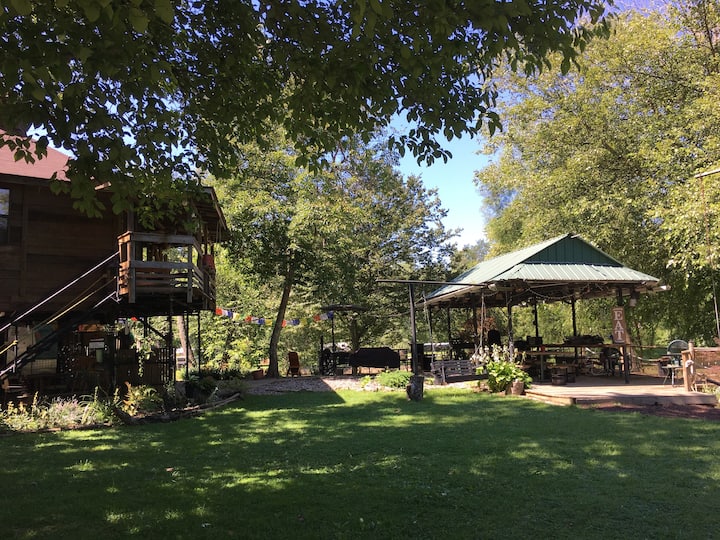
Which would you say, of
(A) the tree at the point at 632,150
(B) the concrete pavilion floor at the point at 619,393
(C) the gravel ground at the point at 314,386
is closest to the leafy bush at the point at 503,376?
(B) the concrete pavilion floor at the point at 619,393

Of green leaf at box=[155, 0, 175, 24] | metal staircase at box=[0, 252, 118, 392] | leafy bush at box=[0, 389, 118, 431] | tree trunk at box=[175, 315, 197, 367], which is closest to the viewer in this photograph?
green leaf at box=[155, 0, 175, 24]

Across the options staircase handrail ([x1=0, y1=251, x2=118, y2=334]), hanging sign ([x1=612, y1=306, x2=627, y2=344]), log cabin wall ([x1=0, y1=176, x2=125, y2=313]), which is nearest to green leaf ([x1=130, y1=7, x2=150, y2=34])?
staircase handrail ([x1=0, y1=251, x2=118, y2=334])

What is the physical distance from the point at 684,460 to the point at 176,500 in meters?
5.60

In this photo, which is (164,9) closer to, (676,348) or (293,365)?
(676,348)

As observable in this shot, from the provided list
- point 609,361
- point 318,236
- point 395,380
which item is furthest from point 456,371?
point 318,236

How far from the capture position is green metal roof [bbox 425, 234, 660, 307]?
1384cm

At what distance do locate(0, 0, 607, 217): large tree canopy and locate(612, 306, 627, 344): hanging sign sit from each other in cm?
1042

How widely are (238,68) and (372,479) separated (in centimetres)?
470

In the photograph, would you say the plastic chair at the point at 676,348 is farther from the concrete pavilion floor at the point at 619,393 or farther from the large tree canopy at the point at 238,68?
the large tree canopy at the point at 238,68

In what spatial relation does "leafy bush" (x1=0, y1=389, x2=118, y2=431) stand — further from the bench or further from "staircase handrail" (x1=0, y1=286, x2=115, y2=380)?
the bench

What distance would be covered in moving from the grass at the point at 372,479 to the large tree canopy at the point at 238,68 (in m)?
3.05

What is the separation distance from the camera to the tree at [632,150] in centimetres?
1445

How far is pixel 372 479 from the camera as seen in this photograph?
17.7 feet

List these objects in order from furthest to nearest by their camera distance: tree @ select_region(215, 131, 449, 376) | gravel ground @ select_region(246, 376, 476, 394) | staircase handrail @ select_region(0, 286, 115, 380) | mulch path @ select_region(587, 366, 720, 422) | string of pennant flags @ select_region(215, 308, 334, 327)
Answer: string of pennant flags @ select_region(215, 308, 334, 327) < tree @ select_region(215, 131, 449, 376) < gravel ground @ select_region(246, 376, 476, 394) < staircase handrail @ select_region(0, 286, 115, 380) < mulch path @ select_region(587, 366, 720, 422)
